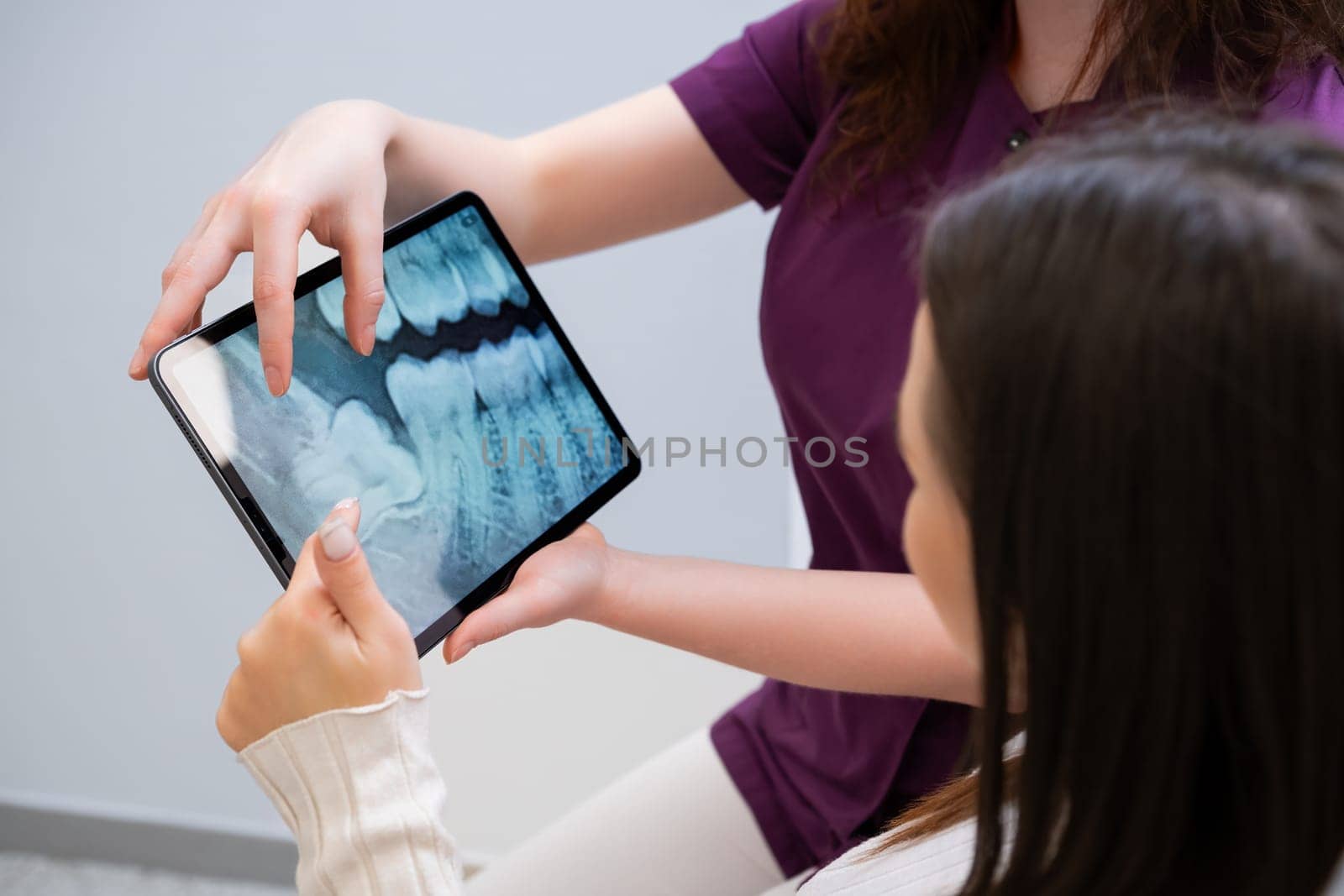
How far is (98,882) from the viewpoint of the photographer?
151cm

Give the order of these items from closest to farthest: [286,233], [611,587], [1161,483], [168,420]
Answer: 1. [1161,483]
2. [286,233]
3. [611,587]
4. [168,420]

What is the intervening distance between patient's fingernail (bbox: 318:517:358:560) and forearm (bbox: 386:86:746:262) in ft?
1.17

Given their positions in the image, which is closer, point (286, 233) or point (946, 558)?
point (946, 558)

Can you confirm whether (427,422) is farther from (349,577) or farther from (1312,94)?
(1312,94)

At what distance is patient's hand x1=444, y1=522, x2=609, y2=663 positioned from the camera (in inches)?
24.8

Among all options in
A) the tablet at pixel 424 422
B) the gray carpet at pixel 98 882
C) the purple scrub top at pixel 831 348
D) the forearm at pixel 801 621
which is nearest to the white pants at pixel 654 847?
the purple scrub top at pixel 831 348

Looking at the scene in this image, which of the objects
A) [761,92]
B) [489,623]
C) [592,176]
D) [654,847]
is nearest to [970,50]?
[761,92]

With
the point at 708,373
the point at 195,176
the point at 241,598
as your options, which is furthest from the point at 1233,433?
the point at 241,598

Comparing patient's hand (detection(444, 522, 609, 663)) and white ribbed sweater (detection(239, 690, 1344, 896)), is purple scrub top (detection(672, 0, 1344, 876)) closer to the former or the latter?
patient's hand (detection(444, 522, 609, 663))

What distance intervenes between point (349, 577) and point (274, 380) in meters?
0.14

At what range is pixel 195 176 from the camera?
47.5 inches

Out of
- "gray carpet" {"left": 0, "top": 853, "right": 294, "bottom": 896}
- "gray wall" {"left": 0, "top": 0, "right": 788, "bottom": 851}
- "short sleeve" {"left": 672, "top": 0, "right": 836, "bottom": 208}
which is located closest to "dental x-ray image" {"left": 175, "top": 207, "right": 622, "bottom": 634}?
"short sleeve" {"left": 672, "top": 0, "right": 836, "bottom": 208}

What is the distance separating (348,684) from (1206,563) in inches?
14.8

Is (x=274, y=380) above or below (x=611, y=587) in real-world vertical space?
above
